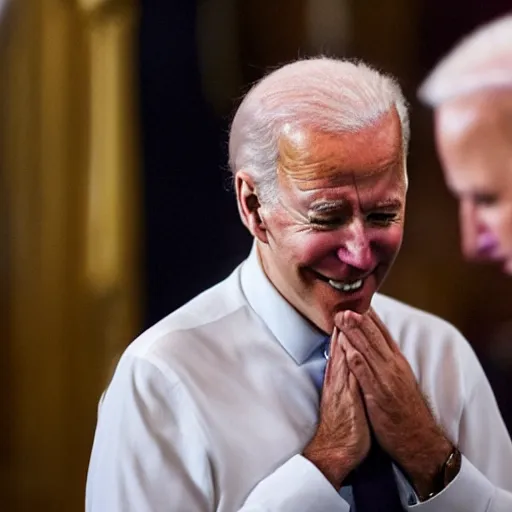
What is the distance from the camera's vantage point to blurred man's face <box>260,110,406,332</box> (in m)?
1.13

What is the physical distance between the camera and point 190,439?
1122mm

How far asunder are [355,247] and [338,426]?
9.7 inches

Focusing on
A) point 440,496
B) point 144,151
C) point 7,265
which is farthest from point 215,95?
point 440,496

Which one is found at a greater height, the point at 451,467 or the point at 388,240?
the point at 388,240

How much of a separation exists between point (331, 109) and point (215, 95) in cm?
19

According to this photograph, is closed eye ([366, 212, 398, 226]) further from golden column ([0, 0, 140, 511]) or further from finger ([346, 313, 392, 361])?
golden column ([0, 0, 140, 511])

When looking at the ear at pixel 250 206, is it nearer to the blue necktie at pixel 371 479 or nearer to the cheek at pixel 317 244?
the cheek at pixel 317 244

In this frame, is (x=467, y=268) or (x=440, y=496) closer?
(x=440, y=496)

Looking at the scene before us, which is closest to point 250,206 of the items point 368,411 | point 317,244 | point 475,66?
point 317,244

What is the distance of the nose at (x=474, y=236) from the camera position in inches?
51.9

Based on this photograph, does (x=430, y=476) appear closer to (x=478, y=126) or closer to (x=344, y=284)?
(x=344, y=284)

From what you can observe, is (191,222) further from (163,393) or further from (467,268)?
(467,268)

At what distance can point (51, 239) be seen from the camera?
1.20 metres

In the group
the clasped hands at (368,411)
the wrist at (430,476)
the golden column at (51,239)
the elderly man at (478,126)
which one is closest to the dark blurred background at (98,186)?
the golden column at (51,239)
